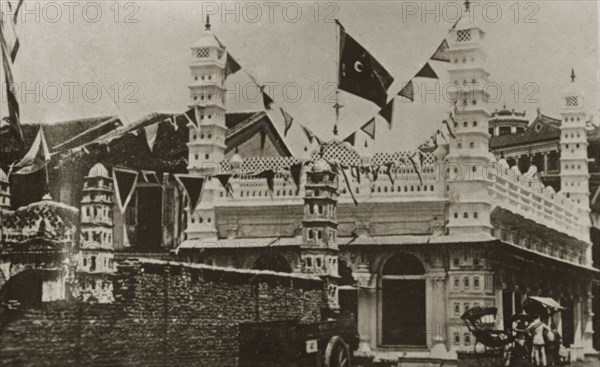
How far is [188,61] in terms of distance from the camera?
19391mm

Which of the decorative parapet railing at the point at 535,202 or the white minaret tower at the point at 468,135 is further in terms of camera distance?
the decorative parapet railing at the point at 535,202

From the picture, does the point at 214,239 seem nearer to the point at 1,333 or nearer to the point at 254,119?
the point at 254,119

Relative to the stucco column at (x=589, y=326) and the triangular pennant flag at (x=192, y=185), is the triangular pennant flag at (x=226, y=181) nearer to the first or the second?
the triangular pennant flag at (x=192, y=185)

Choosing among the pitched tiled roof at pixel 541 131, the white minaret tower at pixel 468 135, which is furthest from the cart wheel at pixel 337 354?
the pitched tiled roof at pixel 541 131

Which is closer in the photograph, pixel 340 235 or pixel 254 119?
pixel 340 235

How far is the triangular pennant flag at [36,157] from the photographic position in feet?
54.6

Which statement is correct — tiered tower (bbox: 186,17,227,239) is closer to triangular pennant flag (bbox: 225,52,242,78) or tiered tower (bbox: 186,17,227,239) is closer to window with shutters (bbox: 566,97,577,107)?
triangular pennant flag (bbox: 225,52,242,78)

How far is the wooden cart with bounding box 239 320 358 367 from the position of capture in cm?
1290

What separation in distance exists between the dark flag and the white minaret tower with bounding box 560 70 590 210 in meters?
6.77

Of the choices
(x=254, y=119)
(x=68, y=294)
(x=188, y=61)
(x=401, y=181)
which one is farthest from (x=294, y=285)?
(x=254, y=119)

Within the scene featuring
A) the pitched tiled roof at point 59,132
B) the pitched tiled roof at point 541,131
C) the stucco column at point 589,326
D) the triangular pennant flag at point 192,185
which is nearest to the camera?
the pitched tiled roof at point 59,132

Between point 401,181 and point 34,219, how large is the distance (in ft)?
24.5

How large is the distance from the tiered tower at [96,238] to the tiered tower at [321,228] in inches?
174

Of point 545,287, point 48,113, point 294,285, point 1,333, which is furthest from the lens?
point 545,287
